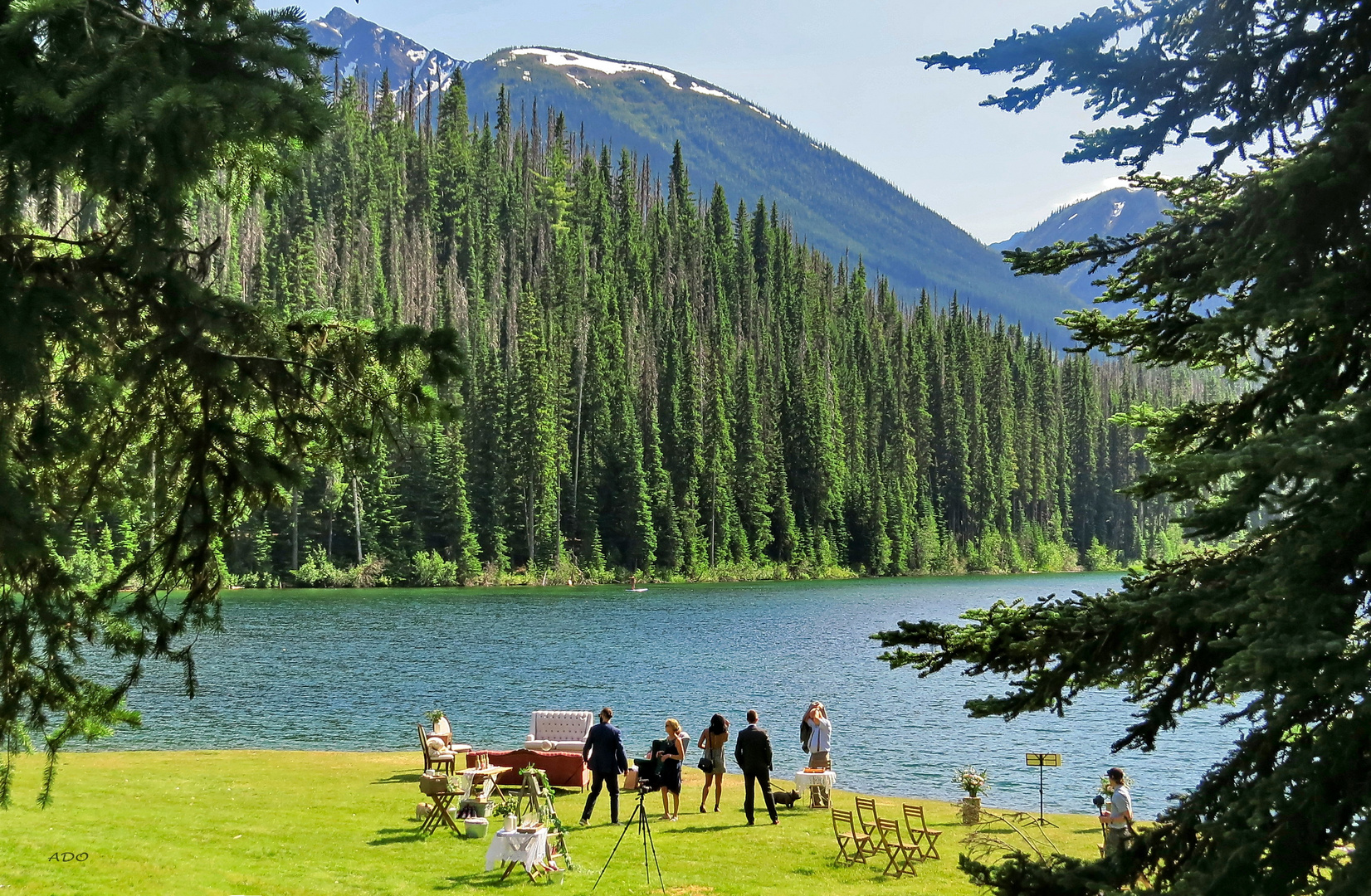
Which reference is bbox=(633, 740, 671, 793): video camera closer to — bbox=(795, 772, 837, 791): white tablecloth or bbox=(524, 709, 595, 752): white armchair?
bbox=(795, 772, 837, 791): white tablecloth

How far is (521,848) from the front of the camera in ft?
39.3

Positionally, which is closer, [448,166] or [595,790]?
[595,790]

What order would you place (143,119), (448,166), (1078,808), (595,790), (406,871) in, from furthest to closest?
(448,166) → (1078,808) → (595,790) → (406,871) → (143,119)

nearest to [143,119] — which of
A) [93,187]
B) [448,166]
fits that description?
[93,187]

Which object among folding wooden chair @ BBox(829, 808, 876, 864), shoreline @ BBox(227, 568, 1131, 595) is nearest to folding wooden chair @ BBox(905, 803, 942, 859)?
folding wooden chair @ BBox(829, 808, 876, 864)

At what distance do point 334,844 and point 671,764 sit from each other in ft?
14.6

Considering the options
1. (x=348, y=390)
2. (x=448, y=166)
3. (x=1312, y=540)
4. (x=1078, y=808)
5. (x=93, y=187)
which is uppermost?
(x=448, y=166)

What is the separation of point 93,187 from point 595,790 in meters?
11.8

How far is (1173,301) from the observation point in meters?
6.48

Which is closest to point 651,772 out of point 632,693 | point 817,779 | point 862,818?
point 862,818

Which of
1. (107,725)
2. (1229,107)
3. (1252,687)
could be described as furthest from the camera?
(107,725)

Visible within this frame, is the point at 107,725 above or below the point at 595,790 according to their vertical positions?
above

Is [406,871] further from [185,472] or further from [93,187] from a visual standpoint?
[93,187]

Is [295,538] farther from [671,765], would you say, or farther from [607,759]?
[607,759]
